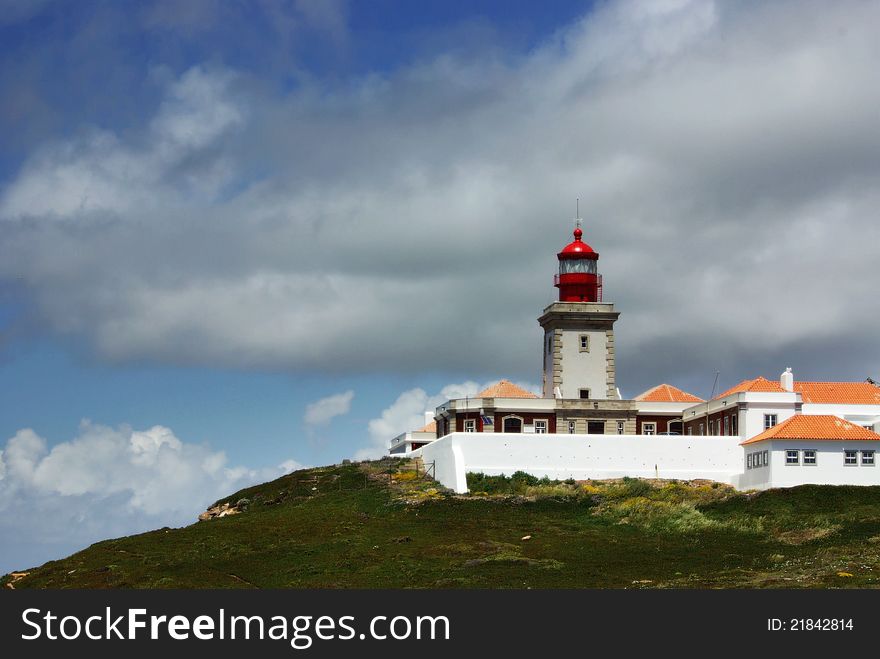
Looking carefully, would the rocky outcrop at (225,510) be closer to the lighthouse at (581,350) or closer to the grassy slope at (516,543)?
the grassy slope at (516,543)

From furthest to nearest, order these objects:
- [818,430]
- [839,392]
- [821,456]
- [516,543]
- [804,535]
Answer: [839,392] < [818,430] < [821,456] < [804,535] < [516,543]

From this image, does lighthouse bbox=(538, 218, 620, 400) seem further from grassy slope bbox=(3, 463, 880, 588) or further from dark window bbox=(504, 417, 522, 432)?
grassy slope bbox=(3, 463, 880, 588)

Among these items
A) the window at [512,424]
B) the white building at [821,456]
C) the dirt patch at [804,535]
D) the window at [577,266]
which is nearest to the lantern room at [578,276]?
the window at [577,266]

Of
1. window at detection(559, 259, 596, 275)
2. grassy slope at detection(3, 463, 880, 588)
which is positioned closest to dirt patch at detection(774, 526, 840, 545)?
grassy slope at detection(3, 463, 880, 588)

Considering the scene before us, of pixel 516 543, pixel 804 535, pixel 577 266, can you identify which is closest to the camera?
pixel 516 543

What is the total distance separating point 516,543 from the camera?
197ft

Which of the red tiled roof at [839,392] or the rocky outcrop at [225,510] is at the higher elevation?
the red tiled roof at [839,392]

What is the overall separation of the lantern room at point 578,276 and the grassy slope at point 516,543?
1598cm

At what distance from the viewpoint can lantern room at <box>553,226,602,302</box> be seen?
85.6 metres

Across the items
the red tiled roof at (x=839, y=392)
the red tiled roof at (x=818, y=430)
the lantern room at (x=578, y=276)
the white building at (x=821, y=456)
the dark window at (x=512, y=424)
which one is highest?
the lantern room at (x=578, y=276)

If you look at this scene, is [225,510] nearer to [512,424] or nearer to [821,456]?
[512,424]

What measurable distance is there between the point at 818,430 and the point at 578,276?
2014cm

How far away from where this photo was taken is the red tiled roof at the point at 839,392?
80312 millimetres

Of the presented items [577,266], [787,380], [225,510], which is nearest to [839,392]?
[787,380]
